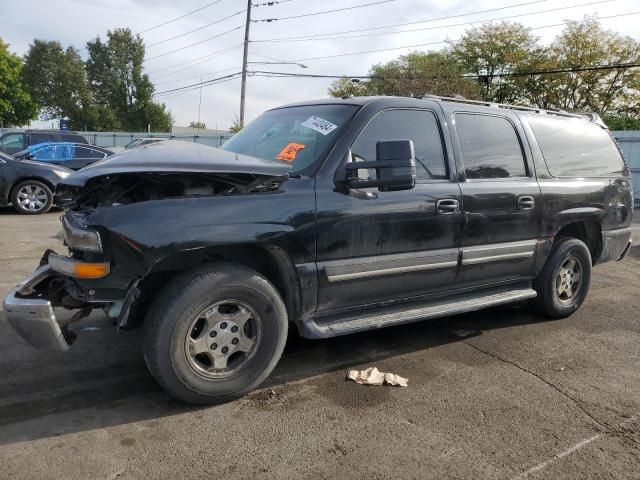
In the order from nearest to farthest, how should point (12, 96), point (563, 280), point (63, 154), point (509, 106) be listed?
point (509, 106) → point (563, 280) → point (63, 154) → point (12, 96)

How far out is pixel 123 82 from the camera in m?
73.4

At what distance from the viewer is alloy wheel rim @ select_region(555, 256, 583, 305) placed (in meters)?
5.06

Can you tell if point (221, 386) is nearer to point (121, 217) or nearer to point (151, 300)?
point (151, 300)

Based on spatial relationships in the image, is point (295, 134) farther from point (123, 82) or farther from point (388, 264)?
point (123, 82)

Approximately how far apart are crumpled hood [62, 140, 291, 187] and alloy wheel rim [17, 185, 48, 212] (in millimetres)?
8623

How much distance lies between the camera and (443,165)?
13.2ft

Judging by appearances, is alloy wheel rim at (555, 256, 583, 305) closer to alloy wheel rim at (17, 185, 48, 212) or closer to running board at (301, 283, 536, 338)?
running board at (301, 283, 536, 338)

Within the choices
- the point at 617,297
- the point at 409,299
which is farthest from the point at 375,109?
the point at 617,297

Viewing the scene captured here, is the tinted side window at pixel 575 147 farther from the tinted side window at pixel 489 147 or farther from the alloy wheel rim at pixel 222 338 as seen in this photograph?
the alloy wheel rim at pixel 222 338

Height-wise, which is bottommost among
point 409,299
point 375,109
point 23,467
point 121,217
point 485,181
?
point 23,467

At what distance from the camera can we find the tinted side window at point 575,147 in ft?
15.9

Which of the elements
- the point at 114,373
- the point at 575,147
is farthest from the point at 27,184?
the point at 575,147

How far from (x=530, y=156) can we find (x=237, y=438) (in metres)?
3.41

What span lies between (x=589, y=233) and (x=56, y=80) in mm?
78198
